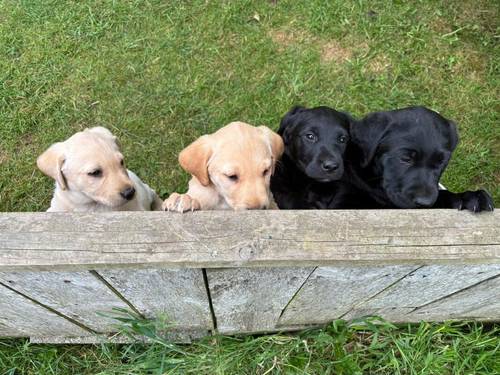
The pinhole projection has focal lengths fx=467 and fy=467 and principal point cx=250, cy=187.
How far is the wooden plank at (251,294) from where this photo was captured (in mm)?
2211

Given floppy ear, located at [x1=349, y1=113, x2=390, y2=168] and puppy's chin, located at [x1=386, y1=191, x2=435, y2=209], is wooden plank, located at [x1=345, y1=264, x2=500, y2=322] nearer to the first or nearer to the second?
puppy's chin, located at [x1=386, y1=191, x2=435, y2=209]

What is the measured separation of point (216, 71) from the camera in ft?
14.9

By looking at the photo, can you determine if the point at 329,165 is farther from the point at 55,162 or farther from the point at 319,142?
the point at 55,162

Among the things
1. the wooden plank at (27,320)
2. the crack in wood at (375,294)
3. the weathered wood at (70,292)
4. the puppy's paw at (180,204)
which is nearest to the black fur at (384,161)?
the crack in wood at (375,294)

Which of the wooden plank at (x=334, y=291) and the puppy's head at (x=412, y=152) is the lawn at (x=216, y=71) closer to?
the puppy's head at (x=412, y=152)

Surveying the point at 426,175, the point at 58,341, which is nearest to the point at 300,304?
the point at 426,175

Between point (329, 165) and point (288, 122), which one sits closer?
point (329, 165)

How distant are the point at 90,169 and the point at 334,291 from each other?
5.48ft

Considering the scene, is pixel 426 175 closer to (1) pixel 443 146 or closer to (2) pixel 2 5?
(1) pixel 443 146

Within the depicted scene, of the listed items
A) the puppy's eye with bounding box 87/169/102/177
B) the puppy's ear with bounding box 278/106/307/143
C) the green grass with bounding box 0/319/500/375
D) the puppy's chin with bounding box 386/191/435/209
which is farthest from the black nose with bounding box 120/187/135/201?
the puppy's chin with bounding box 386/191/435/209

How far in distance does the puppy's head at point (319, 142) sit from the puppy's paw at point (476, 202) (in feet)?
2.52

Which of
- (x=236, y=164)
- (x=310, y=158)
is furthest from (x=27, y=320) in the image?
(x=310, y=158)

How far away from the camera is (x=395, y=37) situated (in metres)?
4.78

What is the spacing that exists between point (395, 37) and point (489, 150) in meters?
1.49
